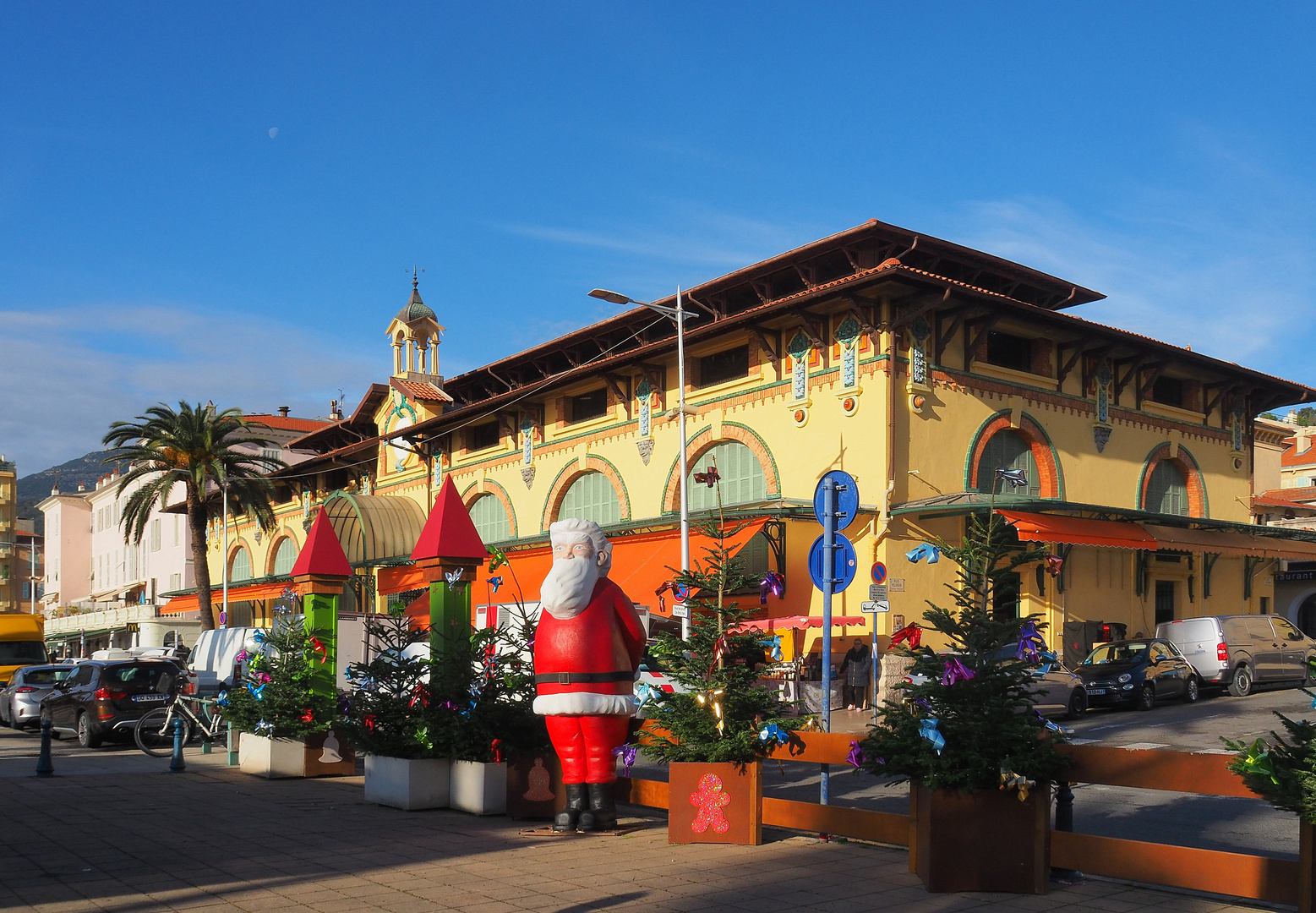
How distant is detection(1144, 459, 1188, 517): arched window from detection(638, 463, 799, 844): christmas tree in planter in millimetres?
22308

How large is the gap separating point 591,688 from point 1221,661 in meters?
17.7

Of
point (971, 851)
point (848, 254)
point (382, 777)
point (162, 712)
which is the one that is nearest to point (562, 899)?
point (971, 851)

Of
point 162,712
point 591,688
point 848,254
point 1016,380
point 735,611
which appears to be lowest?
point 162,712

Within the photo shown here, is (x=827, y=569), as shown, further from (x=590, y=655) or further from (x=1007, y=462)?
(x=1007, y=462)

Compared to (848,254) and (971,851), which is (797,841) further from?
(848,254)

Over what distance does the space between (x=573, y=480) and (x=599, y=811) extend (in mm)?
21984

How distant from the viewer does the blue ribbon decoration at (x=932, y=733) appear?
672 centimetres

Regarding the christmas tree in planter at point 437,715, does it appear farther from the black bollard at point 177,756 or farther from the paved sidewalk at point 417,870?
the black bollard at point 177,756

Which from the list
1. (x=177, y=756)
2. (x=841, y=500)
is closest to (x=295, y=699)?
(x=177, y=756)

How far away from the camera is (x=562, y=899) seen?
6.71m

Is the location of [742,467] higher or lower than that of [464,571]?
higher

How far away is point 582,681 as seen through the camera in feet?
29.6

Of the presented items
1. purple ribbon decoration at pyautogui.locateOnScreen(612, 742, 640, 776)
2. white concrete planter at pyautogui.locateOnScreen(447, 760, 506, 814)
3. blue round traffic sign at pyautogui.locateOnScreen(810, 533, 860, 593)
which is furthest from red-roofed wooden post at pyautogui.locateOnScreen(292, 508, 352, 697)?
blue round traffic sign at pyautogui.locateOnScreen(810, 533, 860, 593)

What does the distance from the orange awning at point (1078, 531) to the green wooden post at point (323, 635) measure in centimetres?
1197
